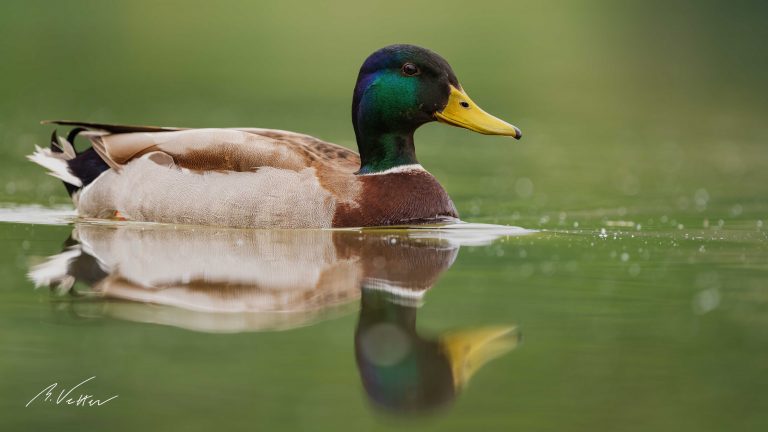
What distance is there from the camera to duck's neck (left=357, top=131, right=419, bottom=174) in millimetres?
10047

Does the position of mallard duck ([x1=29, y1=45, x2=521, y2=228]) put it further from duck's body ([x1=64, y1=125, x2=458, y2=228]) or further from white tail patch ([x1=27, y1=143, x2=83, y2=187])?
white tail patch ([x1=27, y1=143, x2=83, y2=187])

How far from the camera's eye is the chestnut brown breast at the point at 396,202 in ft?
31.1

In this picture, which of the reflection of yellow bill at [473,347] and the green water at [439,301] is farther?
the reflection of yellow bill at [473,347]

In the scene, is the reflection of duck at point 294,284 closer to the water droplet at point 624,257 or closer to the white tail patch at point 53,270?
the white tail patch at point 53,270

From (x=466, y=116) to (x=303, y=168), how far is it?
4.49ft

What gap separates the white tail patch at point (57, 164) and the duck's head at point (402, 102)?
252cm

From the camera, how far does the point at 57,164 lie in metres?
11.0

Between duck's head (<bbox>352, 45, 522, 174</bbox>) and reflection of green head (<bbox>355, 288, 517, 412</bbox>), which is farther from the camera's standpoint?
duck's head (<bbox>352, 45, 522, 174</bbox>)

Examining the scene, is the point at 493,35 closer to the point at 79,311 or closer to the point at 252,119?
the point at 252,119

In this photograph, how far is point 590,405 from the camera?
511cm

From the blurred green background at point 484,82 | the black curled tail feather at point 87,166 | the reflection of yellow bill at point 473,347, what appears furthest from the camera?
the blurred green background at point 484,82

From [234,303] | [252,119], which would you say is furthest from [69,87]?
[234,303]
